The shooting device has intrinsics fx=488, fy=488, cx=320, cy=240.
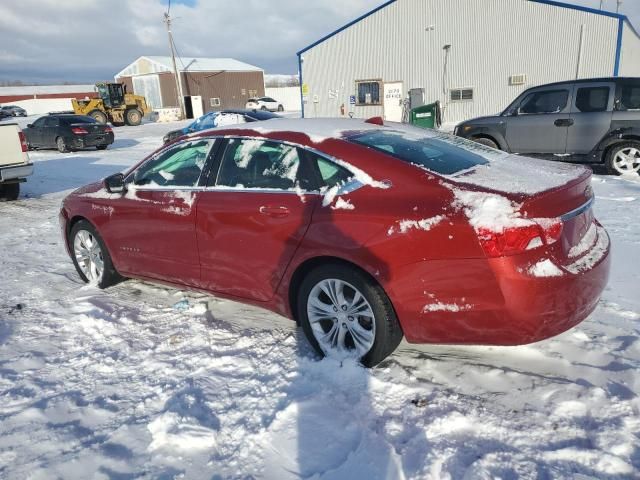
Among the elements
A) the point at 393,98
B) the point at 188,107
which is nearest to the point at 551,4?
the point at 393,98

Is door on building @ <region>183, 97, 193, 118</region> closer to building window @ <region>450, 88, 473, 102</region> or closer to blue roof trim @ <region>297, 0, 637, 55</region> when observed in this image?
blue roof trim @ <region>297, 0, 637, 55</region>

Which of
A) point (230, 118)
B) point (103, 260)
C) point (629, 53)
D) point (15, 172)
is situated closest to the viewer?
point (103, 260)

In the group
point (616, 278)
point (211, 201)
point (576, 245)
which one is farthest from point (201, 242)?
point (616, 278)

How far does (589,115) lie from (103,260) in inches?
324

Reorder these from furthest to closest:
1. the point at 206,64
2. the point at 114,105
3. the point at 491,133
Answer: the point at 206,64, the point at 114,105, the point at 491,133

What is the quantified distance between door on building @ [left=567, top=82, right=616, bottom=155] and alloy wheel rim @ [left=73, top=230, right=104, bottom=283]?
8.06m

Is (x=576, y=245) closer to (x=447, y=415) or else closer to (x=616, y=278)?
(x=447, y=415)

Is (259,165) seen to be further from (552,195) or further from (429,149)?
(552,195)

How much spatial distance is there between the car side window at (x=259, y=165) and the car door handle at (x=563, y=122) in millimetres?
7338

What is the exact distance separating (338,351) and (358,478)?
1007 millimetres

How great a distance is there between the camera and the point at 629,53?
20719mm

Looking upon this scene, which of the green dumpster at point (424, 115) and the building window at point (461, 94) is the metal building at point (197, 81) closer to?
the building window at point (461, 94)

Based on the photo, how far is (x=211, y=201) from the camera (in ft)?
11.8

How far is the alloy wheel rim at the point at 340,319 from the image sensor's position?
3020 mm
